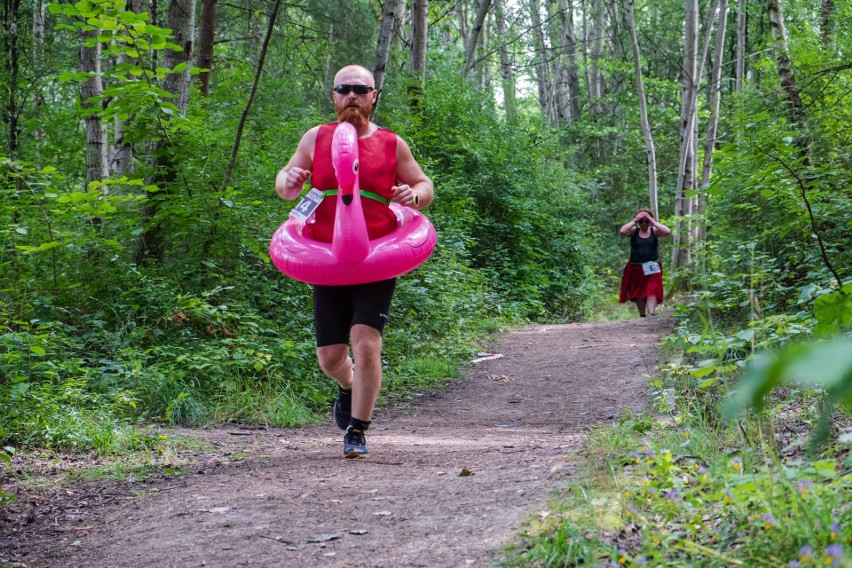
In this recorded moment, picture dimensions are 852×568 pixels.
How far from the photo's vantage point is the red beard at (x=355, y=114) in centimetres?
477

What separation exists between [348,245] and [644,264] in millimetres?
9553

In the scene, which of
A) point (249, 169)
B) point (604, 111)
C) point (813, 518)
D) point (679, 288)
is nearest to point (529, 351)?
point (249, 169)

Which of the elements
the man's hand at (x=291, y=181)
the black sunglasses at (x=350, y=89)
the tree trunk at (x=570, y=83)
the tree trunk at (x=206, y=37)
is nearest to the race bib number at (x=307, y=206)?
the man's hand at (x=291, y=181)

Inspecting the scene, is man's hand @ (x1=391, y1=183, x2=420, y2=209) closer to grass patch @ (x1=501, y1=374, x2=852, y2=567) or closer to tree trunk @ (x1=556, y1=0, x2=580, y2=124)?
grass patch @ (x1=501, y1=374, x2=852, y2=567)

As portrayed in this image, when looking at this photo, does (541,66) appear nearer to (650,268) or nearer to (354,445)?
(650,268)

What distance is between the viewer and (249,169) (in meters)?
8.89

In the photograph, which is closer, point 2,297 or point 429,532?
point 429,532

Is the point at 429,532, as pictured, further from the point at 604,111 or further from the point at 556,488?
the point at 604,111

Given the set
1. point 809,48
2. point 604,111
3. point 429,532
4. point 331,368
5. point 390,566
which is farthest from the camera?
point 604,111

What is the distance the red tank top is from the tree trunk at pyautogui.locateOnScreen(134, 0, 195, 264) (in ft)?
9.99

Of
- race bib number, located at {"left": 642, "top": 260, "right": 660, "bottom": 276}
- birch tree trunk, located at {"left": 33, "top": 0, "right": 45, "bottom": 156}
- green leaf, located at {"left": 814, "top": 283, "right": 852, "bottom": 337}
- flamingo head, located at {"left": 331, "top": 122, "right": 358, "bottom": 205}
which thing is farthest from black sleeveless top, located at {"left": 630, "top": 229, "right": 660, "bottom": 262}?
green leaf, located at {"left": 814, "top": 283, "right": 852, "bottom": 337}

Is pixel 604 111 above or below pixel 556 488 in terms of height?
above

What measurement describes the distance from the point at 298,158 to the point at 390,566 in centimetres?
274

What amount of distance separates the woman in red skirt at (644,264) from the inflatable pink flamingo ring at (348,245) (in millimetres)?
8603
